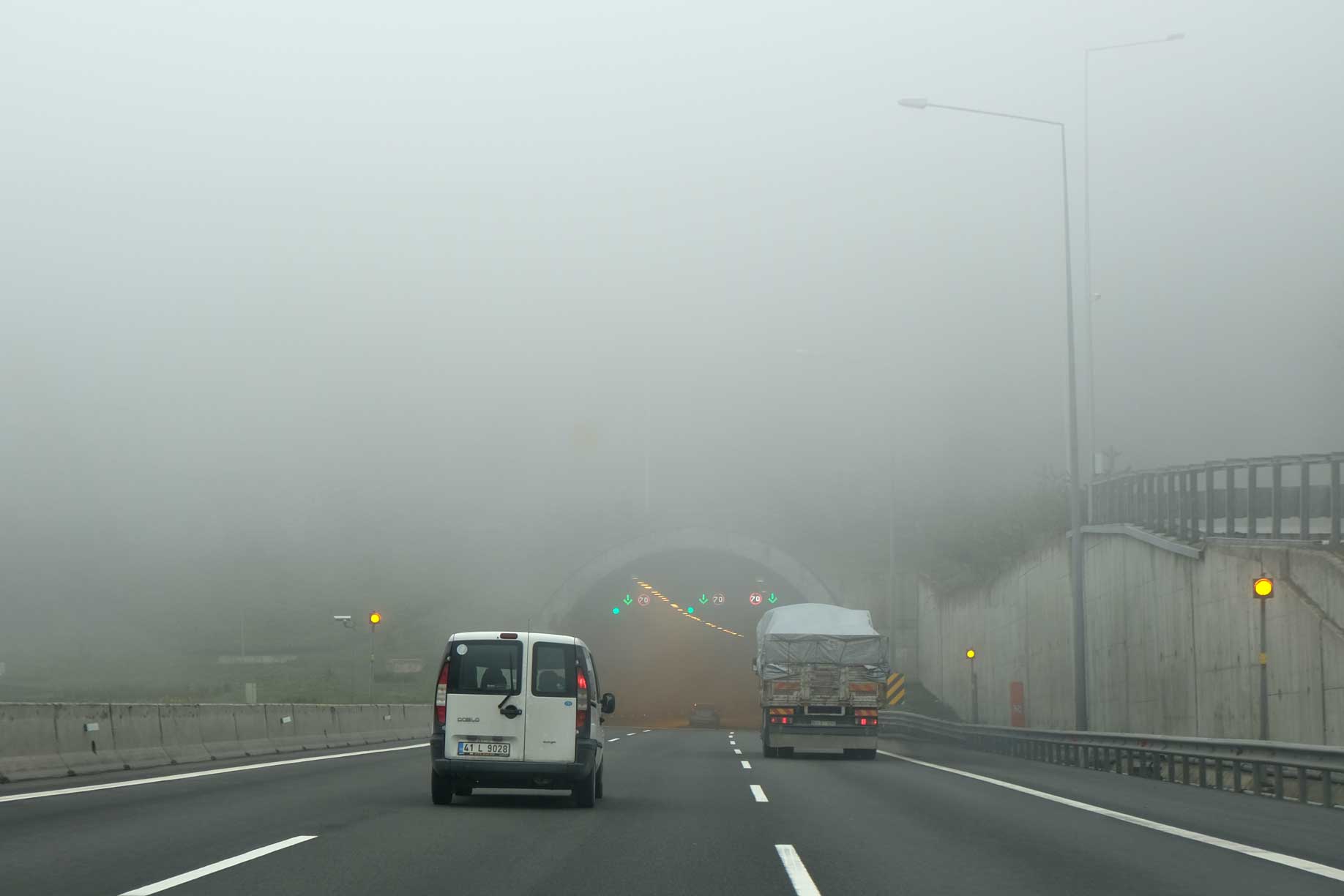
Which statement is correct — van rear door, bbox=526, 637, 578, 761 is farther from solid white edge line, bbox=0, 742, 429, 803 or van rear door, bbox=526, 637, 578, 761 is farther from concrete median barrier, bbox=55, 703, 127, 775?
concrete median barrier, bbox=55, 703, 127, 775

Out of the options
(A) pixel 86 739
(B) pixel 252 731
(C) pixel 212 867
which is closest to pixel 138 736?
(A) pixel 86 739

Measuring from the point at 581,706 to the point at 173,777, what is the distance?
6.45 m

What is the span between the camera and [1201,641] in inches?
1117

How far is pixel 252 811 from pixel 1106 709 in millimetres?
27159

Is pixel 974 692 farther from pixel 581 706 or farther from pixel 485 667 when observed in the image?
pixel 485 667

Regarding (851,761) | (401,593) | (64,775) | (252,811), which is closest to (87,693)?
(401,593)

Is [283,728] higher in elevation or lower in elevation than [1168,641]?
lower

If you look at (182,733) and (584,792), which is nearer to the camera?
(584,792)

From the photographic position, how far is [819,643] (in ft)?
105

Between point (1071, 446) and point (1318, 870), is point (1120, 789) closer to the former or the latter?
point (1318, 870)

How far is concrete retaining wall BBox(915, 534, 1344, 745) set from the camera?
22.8m

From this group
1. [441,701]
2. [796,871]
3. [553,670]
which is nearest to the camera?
[796,871]

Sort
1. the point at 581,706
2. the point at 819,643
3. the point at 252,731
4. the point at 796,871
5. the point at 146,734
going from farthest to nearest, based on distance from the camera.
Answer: the point at 819,643 < the point at 252,731 < the point at 146,734 < the point at 581,706 < the point at 796,871

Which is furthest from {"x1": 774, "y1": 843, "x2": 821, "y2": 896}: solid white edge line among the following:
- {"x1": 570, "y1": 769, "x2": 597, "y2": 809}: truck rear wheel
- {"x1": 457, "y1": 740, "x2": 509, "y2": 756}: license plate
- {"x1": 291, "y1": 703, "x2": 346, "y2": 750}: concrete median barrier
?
{"x1": 291, "y1": 703, "x2": 346, "y2": 750}: concrete median barrier
